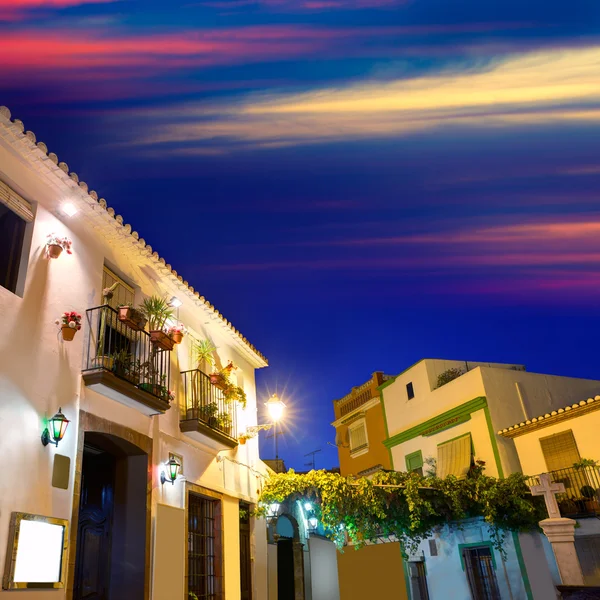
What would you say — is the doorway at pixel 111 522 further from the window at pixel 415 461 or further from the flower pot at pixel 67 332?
the window at pixel 415 461

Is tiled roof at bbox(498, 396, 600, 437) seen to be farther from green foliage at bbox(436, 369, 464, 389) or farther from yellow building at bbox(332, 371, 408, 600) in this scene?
yellow building at bbox(332, 371, 408, 600)

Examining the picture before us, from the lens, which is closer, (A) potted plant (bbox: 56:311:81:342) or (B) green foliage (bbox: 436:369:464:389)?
(A) potted plant (bbox: 56:311:81:342)

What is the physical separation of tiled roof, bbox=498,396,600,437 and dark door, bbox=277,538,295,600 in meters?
8.51

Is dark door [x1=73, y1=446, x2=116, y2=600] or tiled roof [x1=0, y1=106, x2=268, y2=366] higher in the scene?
tiled roof [x1=0, y1=106, x2=268, y2=366]

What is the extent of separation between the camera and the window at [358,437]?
25656mm

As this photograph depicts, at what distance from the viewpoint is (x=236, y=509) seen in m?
12.4

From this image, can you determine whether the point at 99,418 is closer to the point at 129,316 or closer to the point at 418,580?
the point at 129,316

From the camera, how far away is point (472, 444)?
17938mm

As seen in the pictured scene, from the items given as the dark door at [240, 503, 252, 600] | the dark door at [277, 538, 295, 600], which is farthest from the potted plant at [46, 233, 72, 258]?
the dark door at [277, 538, 295, 600]

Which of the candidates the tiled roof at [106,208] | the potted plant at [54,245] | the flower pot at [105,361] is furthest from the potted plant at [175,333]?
the potted plant at [54,245]

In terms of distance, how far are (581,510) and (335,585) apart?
827 cm

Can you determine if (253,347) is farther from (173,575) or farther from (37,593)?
(37,593)

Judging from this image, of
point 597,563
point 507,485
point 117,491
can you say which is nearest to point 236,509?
point 117,491

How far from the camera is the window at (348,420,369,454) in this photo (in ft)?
84.2
